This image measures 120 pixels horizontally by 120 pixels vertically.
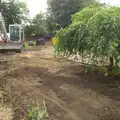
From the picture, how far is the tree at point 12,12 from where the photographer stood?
115 feet

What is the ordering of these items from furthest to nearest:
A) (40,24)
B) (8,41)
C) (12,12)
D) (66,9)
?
(40,24) < (66,9) < (12,12) < (8,41)

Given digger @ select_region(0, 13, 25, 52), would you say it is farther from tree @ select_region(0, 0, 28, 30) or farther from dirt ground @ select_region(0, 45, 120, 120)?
tree @ select_region(0, 0, 28, 30)

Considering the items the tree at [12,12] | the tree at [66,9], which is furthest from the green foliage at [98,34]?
the tree at [12,12]

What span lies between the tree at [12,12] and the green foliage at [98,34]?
25.5 metres

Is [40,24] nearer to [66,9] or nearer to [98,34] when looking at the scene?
[66,9]

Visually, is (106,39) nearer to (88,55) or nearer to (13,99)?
(88,55)

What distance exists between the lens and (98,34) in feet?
30.0

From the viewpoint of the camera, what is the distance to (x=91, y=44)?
30.8ft

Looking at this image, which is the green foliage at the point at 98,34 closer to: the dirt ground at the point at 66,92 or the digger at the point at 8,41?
the dirt ground at the point at 66,92

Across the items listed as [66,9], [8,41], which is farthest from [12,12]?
[8,41]

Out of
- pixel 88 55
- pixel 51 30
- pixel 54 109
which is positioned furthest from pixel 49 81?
pixel 51 30

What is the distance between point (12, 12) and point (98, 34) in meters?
27.8

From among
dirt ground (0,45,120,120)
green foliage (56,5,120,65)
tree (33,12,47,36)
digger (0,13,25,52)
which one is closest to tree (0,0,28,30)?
tree (33,12,47,36)

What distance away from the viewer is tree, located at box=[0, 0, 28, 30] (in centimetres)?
3516
